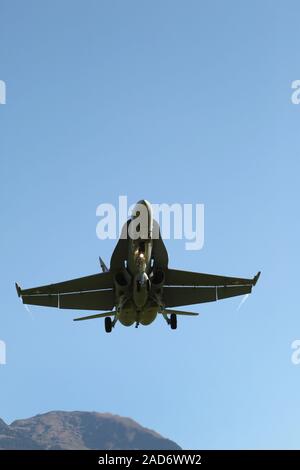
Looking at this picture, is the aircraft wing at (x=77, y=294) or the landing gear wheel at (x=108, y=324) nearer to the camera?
the landing gear wheel at (x=108, y=324)

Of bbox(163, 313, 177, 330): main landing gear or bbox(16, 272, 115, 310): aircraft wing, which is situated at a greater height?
bbox(16, 272, 115, 310): aircraft wing

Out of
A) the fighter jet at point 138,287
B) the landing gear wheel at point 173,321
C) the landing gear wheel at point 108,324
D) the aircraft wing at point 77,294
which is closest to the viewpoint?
the fighter jet at point 138,287

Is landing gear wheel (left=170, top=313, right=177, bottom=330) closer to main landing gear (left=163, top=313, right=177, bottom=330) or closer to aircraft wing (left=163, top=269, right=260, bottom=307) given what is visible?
main landing gear (left=163, top=313, right=177, bottom=330)

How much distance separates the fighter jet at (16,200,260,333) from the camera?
131 feet

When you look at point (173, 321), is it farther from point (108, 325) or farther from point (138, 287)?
point (138, 287)

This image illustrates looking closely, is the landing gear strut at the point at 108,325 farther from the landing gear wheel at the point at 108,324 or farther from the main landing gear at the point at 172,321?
the main landing gear at the point at 172,321

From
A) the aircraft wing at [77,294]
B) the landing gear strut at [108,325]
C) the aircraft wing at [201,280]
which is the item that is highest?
the aircraft wing at [201,280]

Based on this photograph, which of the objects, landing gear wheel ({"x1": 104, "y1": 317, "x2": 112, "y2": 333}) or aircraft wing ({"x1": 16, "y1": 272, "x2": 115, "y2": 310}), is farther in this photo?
aircraft wing ({"x1": 16, "y1": 272, "x2": 115, "y2": 310})

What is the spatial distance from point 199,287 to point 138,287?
7.55 meters

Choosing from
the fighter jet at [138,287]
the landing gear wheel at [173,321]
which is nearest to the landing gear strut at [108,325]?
the fighter jet at [138,287]

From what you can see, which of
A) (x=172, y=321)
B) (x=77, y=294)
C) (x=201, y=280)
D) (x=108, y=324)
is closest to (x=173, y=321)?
(x=172, y=321)

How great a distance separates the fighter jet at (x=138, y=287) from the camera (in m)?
39.8

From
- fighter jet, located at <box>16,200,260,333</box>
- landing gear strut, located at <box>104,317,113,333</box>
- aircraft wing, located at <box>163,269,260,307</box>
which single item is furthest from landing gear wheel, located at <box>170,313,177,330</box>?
landing gear strut, located at <box>104,317,113,333</box>

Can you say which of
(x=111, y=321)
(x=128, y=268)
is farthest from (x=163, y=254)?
(x=111, y=321)
